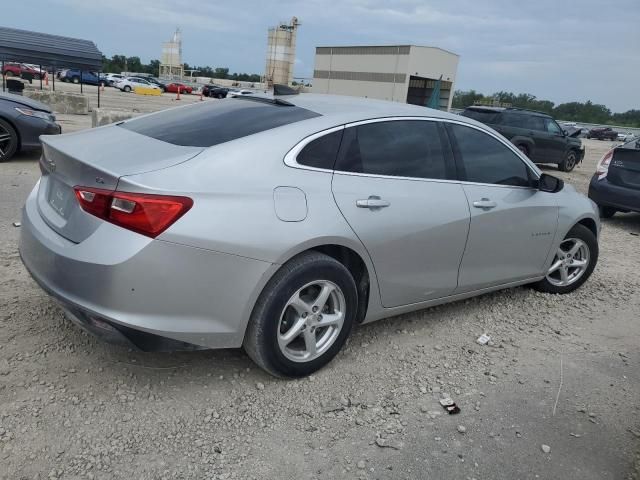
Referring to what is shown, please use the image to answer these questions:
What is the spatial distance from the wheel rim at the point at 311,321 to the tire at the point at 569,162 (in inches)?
588

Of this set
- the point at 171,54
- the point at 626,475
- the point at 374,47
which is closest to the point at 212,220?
the point at 626,475

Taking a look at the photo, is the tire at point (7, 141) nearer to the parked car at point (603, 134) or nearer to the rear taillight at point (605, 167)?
the rear taillight at point (605, 167)

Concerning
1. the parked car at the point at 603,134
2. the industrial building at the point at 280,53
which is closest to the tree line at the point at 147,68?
the industrial building at the point at 280,53

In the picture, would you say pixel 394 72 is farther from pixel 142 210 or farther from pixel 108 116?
pixel 142 210

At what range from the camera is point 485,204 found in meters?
3.81

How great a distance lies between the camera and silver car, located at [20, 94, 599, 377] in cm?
250

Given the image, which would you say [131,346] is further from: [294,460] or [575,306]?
[575,306]

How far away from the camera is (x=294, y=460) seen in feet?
8.34

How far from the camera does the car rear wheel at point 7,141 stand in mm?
8047

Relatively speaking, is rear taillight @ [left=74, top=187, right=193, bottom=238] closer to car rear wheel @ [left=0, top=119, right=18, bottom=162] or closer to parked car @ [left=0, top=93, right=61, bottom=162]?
parked car @ [left=0, top=93, right=61, bottom=162]

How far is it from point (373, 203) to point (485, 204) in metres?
1.07

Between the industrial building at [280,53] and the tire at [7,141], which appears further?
the industrial building at [280,53]

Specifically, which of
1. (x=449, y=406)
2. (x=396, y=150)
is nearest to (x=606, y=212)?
(x=396, y=150)

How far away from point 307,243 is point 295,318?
0.47m
